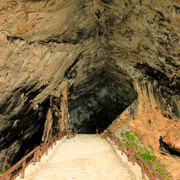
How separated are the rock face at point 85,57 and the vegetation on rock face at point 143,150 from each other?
74 centimetres

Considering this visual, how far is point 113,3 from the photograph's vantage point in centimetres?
859

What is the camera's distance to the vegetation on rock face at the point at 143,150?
9.03 meters

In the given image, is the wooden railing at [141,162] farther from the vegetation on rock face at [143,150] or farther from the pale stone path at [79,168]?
the vegetation on rock face at [143,150]

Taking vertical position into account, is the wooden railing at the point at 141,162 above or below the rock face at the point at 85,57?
below

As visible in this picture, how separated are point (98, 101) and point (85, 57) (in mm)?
9728

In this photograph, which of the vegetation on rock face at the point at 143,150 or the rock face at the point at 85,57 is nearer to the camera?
the rock face at the point at 85,57

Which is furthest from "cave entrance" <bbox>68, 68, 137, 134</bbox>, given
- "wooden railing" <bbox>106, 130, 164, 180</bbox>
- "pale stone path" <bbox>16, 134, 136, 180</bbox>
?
"wooden railing" <bbox>106, 130, 164, 180</bbox>

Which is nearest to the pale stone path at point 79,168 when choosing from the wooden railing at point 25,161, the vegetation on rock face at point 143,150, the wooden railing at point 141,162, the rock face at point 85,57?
the wooden railing at point 25,161

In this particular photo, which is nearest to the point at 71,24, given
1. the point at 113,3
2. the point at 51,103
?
the point at 113,3

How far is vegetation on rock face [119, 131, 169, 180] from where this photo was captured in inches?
356

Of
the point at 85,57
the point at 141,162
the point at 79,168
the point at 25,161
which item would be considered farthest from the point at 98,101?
the point at 25,161

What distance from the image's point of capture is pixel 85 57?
1348 centimetres

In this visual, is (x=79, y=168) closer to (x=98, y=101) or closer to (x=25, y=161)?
(x=25, y=161)

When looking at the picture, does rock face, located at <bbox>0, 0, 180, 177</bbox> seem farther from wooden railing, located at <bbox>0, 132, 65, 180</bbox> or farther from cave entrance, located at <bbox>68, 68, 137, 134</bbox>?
wooden railing, located at <bbox>0, 132, 65, 180</bbox>
